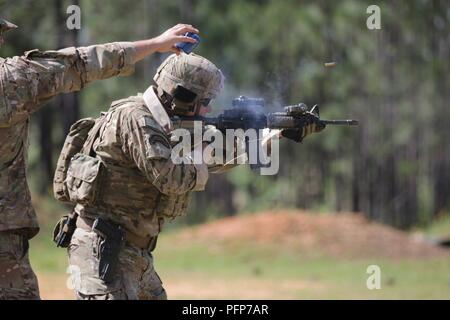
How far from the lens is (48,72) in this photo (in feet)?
16.8

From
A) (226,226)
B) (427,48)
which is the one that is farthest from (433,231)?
(226,226)

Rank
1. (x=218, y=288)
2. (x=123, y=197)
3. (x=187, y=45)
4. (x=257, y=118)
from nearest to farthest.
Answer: (x=123, y=197)
(x=187, y=45)
(x=257, y=118)
(x=218, y=288)

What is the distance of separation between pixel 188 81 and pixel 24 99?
108cm

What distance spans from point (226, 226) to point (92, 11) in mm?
13649

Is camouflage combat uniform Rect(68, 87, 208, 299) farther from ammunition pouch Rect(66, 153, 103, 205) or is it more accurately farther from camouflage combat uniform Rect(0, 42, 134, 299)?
camouflage combat uniform Rect(0, 42, 134, 299)

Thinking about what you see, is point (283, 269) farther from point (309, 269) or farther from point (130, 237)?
point (130, 237)

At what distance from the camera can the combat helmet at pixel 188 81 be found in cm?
566

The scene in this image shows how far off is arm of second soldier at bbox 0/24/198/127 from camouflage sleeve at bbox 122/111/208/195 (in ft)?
1.21

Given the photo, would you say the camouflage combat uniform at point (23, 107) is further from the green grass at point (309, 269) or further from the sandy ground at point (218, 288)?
the green grass at point (309, 269)

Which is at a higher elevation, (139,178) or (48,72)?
(48,72)

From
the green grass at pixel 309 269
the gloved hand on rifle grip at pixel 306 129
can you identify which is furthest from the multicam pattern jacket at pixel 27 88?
the green grass at pixel 309 269

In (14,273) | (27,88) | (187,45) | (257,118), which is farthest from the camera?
(257,118)

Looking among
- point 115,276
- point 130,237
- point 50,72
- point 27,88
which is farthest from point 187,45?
point 115,276
